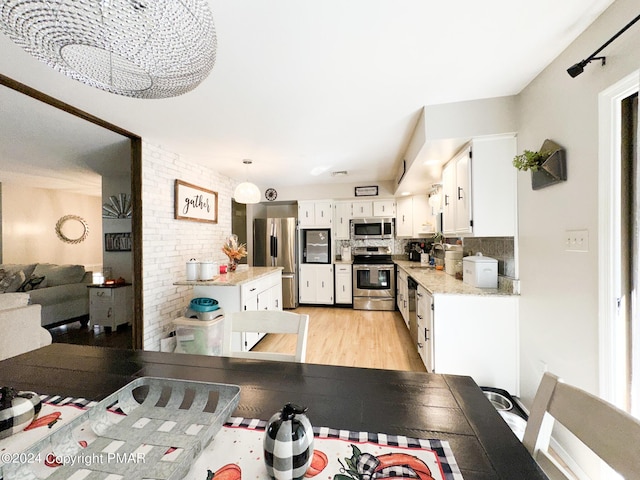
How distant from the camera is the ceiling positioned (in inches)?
49.0

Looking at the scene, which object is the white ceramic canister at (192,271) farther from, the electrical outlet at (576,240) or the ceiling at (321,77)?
the electrical outlet at (576,240)

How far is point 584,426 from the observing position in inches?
23.0

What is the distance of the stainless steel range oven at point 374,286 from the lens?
4633 millimetres

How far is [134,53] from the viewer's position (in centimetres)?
72

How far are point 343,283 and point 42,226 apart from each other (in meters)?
6.39

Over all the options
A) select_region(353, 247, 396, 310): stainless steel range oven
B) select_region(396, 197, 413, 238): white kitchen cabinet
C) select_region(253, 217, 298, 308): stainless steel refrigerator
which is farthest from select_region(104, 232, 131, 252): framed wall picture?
select_region(396, 197, 413, 238): white kitchen cabinet

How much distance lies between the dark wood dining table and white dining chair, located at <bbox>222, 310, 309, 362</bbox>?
0.51 ft

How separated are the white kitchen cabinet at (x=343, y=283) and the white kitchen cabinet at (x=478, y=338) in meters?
2.86

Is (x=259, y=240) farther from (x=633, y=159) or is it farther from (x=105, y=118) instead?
(x=633, y=159)

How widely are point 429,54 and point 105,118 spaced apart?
2.76 metres

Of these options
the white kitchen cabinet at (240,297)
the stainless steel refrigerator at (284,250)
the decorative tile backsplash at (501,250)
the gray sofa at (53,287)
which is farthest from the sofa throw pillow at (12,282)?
the decorative tile backsplash at (501,250)

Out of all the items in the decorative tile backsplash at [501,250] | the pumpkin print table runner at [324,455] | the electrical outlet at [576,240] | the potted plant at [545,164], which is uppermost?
the potted plant at [545,164]

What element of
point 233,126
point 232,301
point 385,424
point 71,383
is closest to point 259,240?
point 232,301

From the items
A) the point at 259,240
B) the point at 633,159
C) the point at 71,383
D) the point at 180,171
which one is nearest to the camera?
the point at 71,383
